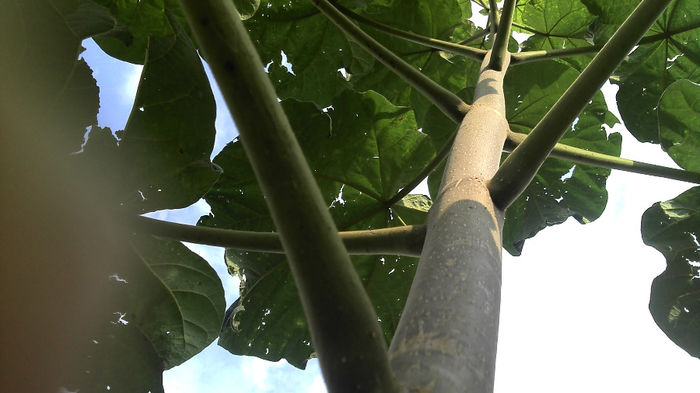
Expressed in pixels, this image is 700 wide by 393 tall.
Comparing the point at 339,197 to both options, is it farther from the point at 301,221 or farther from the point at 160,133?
the point at 301,221

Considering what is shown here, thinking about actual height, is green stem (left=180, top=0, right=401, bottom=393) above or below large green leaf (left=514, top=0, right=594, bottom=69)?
below

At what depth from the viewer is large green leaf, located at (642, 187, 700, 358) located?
274cm

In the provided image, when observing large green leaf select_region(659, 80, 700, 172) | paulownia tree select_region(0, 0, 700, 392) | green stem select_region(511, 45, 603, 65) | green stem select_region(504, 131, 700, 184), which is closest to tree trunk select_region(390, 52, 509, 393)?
paulownia tree select_region(0, 0, 700, 392)

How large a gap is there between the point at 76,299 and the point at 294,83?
6.43 feet

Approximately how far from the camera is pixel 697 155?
2.72 m

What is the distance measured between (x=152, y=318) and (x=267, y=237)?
2.50ft

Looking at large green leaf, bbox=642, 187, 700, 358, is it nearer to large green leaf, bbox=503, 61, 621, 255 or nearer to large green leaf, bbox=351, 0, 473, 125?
large green leaf, bbox=503, 61, 621, 255

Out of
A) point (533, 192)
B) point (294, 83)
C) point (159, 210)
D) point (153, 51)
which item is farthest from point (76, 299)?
point (533, 192)

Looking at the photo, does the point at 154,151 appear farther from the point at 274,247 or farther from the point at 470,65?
the point at 470,65

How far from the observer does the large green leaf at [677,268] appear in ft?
9.00

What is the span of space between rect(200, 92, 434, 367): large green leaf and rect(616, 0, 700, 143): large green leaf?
1.28 metres

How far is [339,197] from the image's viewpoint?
8.81ft

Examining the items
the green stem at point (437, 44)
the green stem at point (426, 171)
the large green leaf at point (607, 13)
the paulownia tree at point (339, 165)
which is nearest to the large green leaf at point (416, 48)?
the paulownia tree at point (339, 165)

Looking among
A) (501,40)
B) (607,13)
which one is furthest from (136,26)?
(607,13)
